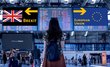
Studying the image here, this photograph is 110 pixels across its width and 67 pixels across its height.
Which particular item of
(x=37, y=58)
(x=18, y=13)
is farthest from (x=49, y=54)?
(x=18, y=13)

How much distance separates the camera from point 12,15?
1064 inches

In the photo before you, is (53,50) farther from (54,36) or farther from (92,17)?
(92,17)

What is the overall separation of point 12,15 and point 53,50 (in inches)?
856

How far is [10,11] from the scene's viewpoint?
27.3 metres

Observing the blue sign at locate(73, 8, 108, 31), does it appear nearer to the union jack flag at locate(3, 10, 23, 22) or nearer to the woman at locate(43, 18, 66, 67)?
the union jack flag at locate(3, 10, 23, 22)

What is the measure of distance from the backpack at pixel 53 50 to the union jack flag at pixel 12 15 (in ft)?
70.8

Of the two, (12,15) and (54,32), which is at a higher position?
(54,32)

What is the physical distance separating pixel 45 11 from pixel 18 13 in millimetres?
2316

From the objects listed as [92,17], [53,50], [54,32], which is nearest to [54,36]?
[54,32]

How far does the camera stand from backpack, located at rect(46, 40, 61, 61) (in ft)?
18.4

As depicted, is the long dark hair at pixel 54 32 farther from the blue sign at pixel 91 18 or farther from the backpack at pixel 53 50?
the blue sign at pixel 91 18

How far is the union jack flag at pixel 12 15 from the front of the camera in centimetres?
2703

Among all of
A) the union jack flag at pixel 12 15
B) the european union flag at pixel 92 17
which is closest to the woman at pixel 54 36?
the union jack flag at pixel 12 15

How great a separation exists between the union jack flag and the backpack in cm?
2156
